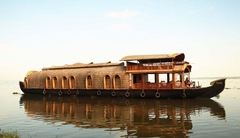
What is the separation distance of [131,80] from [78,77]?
6758mm

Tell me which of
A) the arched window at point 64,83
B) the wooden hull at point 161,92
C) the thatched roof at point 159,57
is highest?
the thatched roof at point 159,57

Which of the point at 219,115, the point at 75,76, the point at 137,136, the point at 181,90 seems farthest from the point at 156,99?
the point at 137,136

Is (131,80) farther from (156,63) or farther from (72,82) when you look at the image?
(72,82)

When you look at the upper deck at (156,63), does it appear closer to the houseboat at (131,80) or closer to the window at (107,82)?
the houseboat at (131,80)

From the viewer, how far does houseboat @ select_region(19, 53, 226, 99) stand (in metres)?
20.5

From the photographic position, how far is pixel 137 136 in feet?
30.8

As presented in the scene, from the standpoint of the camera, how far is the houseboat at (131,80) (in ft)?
67.4

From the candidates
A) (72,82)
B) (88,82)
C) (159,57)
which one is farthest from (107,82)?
(159,57)

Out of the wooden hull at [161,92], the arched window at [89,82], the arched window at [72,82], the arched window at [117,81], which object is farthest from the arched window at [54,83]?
the arched window at [117,81]

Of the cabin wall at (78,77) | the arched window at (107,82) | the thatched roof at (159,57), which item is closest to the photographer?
the thatched roof at (159,57)

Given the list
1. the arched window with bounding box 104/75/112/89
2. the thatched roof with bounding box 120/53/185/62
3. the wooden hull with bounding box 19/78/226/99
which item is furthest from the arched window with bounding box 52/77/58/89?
the thatched roof with bounding box 120/53/185/62

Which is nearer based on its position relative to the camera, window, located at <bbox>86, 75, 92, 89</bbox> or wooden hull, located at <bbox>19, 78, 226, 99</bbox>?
wooden hull, located at <bbox>19, 78, 226, 99</bbox>

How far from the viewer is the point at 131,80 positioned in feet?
74.4

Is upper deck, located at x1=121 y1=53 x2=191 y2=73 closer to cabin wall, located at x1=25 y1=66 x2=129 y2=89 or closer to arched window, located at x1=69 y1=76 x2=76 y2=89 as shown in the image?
cabin wall, located at x1=25 y1=66 x2=129 y2=89
